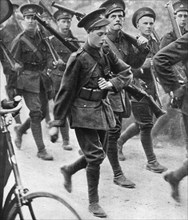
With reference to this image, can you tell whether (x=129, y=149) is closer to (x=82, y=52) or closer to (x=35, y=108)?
(x=35, y=108)

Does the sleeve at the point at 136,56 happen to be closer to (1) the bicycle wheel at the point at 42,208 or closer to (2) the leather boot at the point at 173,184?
(2) the leather boot at the point at 173,184

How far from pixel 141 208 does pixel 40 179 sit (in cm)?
110

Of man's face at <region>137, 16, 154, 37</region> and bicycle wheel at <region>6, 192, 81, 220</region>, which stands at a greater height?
man's face at <region>137, 16, 154, 37</region>

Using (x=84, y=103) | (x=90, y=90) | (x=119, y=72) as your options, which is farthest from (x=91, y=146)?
(x=119, y=72)

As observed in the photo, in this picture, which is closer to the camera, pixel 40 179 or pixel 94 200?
pixel 94 200

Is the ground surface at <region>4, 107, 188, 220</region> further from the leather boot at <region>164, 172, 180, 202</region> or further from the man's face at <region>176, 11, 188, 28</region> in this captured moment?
the man's face at <region>176, 11, 188, 28</region>

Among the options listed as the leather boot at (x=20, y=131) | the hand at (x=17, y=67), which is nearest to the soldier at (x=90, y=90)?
the hand at (x=17, y=67)

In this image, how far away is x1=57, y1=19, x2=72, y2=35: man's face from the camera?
5.91m

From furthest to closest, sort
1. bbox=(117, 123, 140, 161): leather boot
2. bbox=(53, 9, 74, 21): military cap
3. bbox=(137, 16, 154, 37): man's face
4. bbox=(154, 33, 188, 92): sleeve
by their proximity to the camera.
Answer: bbox=(117, 123, 140, 161): leather boot < bbox=(53, 9, 74, 21): military cap < bbox=(137, 16, 154, 37): man's face < bbox=(154, 33, 188, 92): sleeve

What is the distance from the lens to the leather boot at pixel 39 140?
5.77 m

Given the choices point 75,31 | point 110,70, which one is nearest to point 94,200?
point 110,70

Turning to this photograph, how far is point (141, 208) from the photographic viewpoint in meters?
4.63

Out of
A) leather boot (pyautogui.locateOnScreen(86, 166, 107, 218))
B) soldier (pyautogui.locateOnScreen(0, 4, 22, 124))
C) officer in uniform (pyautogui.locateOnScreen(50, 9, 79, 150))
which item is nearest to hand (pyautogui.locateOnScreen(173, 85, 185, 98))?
leather boot (pyautogui.locateOnScreen(86, 166, 107, 218))

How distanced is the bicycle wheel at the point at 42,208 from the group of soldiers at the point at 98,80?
0.88m
